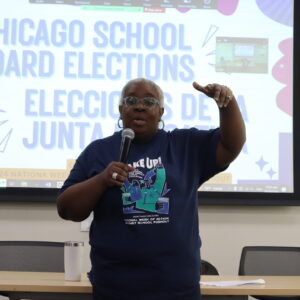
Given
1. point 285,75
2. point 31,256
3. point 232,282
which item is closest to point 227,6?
point 285,75

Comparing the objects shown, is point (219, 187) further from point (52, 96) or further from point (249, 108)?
point (52, 96)

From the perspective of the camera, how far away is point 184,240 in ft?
6.10

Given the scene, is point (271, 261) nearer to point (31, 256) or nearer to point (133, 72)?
point (31, 256)

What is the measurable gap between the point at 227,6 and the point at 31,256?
2.20 meters

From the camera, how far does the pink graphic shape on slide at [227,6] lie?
4.31 metres

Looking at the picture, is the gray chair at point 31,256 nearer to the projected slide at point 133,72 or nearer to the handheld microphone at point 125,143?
the projected slide at point 133,72

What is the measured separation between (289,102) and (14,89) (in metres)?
1.85

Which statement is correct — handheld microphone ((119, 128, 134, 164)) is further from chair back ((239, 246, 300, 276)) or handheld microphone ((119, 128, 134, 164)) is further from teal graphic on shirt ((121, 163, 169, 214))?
chair back ((239, 246, 300, 276))

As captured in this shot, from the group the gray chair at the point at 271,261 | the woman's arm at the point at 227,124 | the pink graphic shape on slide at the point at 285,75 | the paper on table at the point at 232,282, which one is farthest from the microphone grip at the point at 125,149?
the pink graphic shape on slide at the point at 285,75

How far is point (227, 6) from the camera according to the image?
14.2 ft

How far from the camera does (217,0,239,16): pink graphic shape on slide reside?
170 inches

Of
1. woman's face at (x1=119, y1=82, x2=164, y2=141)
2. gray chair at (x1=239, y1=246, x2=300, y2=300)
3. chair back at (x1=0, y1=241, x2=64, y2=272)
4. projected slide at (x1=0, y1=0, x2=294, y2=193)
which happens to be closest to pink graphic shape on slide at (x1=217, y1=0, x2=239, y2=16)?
projected slide at (x1=0, y1=0, x2=294, y2=193)

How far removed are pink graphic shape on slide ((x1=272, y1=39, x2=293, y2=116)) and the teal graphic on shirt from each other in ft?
8.54

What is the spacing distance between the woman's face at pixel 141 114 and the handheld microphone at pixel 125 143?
2.0 inches
